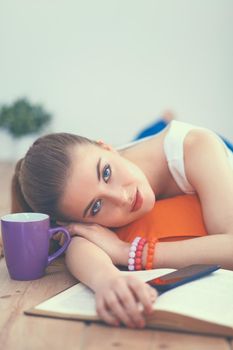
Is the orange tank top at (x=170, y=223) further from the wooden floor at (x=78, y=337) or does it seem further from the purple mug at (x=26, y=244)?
the wooden floor at (x=78, y=337)

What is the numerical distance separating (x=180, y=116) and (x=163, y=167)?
120 inches

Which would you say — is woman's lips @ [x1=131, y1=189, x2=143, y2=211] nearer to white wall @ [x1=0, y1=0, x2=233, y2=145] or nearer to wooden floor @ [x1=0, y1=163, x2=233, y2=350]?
wooden floor @ [x1=0, y1=163, x2=233, y2=350]

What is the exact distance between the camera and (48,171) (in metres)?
1.32

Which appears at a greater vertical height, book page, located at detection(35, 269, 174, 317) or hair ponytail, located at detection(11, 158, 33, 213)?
hair ponytail, located at detection(11, 158, 33, 213)

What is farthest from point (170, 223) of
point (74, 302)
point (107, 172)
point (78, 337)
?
point (78, 337)

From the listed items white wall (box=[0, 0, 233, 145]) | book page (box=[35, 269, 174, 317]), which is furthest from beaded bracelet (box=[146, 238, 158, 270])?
white wall (box=[0, 0, 233, 145])

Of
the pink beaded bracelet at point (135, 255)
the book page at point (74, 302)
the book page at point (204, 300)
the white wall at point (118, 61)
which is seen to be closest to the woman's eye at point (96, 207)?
the pink beaded bracelet at point (135, 255)

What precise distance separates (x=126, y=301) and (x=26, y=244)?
37 centimetres

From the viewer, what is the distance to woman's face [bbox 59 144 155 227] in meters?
1.31

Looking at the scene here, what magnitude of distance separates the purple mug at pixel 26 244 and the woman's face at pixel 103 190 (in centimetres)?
7

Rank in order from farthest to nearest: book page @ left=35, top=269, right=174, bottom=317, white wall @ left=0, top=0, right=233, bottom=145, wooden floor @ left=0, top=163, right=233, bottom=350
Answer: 1. white wall @ left=0, top=0, right=233, bottom=145
2. book page @ left=35, top=269, right=174, bottom=317
3. wooden floor @ left=0, top=163, right=233, bottom=350

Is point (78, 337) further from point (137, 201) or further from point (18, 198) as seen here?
point (18, 198)

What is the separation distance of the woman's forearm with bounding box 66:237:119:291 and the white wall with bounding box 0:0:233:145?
3.28 metres

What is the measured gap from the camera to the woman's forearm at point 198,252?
1290 mm
